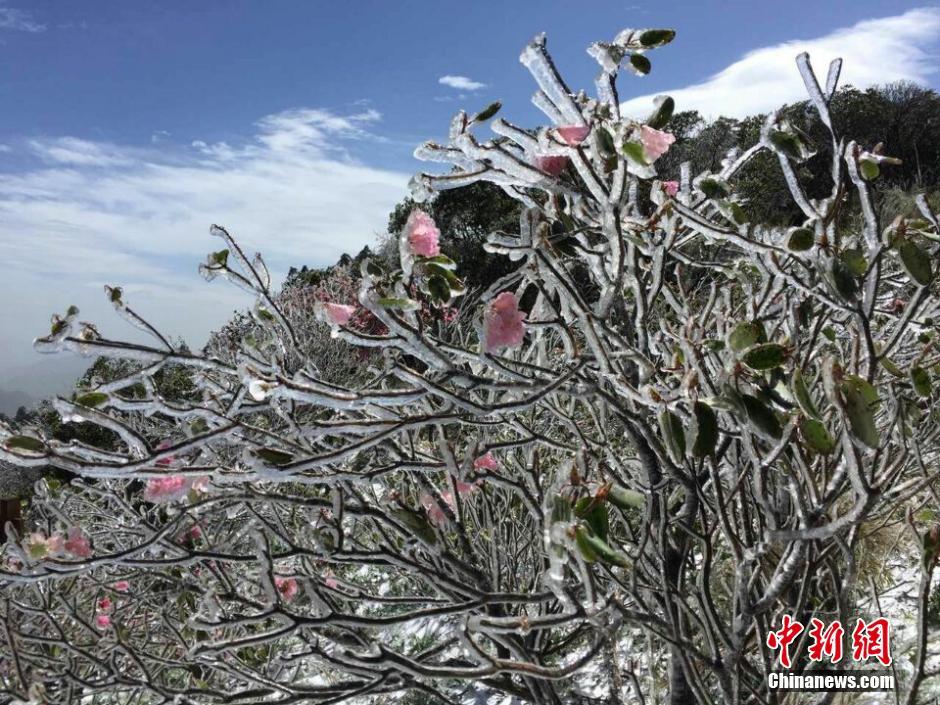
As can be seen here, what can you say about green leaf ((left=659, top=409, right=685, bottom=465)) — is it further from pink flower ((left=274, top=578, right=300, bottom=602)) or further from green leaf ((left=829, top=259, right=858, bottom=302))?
pink flower ((left=274, top=578, right=300, bottom=602))

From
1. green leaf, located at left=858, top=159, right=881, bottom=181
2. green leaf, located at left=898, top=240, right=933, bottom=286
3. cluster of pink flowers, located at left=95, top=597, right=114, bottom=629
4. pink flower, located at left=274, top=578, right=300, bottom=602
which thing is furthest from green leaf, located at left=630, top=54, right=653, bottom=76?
cluster of pink flowers, located at left=95, top=597, right=114, bottom=629

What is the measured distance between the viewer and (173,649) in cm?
317

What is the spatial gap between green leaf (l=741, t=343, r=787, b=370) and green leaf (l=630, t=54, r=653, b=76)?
486mm

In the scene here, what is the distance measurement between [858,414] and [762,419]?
0.10 meters

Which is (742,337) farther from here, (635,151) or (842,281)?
(635,151)

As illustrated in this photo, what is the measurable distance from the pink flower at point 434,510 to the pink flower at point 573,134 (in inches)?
34.6

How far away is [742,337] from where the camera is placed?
2.99 ft

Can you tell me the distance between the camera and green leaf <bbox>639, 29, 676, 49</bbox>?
42.9 inches

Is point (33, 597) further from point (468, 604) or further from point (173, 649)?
point (468, 604)

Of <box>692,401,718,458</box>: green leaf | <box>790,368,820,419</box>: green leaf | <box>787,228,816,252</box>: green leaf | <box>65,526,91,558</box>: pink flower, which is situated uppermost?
<box>787,228,816,252</box>: green leaf

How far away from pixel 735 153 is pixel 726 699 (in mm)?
1005

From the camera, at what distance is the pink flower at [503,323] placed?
3.56 feet

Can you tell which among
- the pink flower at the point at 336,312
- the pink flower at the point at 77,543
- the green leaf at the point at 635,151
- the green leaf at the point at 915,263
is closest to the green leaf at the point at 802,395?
the green leaf at the point at 915,263

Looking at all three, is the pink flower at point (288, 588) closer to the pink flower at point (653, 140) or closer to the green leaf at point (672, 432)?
the green leaf at point (672, 432)
